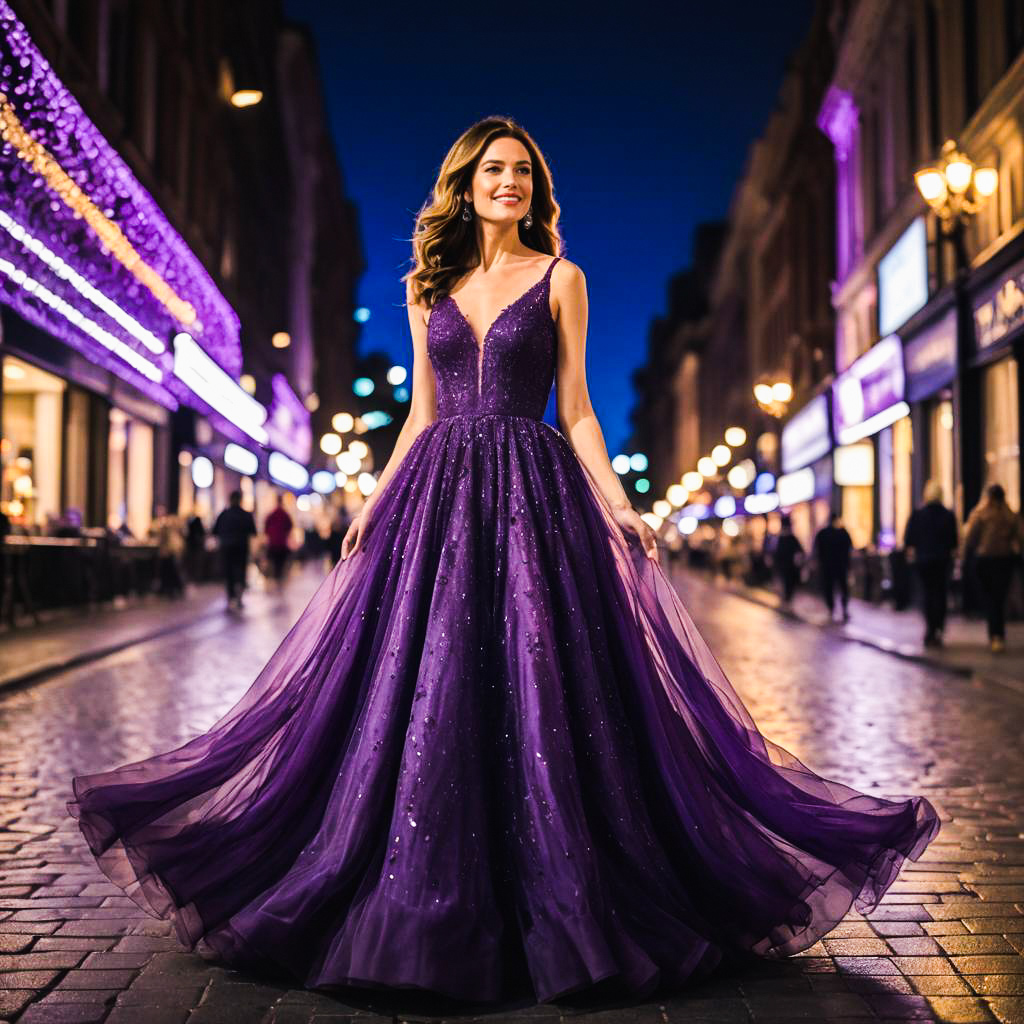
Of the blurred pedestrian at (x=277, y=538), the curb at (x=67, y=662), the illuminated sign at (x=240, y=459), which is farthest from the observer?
the illuminated sign at (x=240, y=459)

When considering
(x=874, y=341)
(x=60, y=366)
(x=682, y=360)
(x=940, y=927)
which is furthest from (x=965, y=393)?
(x=682, y=360)

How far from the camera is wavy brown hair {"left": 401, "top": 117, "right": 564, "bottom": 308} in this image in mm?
4465

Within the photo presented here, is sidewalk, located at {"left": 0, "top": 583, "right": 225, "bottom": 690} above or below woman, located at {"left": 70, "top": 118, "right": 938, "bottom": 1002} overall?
below

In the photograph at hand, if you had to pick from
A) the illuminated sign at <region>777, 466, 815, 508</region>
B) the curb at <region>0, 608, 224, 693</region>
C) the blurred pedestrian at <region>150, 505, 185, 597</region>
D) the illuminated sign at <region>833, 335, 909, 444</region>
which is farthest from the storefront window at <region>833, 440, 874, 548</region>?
the curb at <region>0, 608, 224, 693</region>

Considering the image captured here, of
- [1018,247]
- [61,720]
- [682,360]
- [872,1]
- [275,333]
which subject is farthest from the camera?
[682,360]

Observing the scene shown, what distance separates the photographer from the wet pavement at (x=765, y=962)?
3582 mm

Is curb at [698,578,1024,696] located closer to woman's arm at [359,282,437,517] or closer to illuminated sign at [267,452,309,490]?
woman's arm at [359,282,437,517]

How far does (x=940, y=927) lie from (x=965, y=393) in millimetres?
19885

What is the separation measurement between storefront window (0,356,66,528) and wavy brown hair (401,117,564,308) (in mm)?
18459

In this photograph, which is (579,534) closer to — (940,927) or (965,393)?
(940,927)

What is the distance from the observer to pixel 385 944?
11.2 ft

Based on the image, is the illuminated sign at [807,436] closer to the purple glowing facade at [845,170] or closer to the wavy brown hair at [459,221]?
the purple glowing facade at [845,170]

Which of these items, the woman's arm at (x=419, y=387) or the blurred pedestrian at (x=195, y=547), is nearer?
the woman's arm at (x=419, y=387)

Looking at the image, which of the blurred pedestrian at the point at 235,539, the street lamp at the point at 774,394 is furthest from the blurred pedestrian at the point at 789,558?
the blurred pedestrian at the point at 235,539
